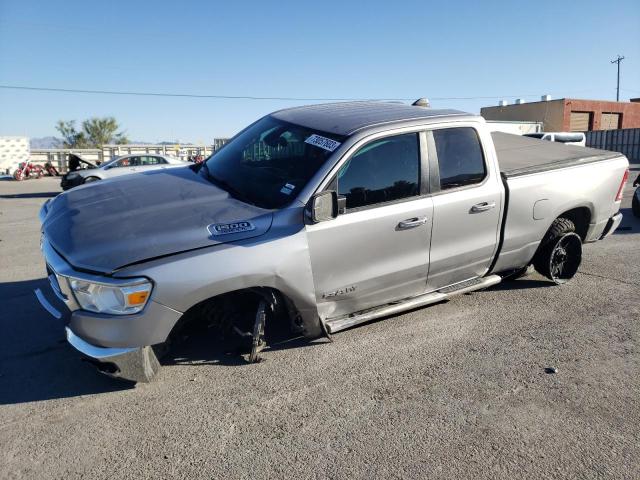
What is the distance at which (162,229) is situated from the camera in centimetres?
315

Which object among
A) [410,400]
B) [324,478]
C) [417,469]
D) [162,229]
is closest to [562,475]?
[417,469]

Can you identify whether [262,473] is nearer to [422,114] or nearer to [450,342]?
[450,342]

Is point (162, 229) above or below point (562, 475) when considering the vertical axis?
above

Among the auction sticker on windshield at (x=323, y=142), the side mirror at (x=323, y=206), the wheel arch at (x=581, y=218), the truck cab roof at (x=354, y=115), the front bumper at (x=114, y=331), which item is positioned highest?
the truck cab roof at (x=354, y=115)

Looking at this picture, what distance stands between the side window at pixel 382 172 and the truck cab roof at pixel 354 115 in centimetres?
19

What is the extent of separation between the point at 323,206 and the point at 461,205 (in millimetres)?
1493

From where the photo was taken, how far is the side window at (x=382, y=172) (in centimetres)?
370

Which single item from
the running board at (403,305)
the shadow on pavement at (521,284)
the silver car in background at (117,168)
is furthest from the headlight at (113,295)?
the silver car in background at (117,168)

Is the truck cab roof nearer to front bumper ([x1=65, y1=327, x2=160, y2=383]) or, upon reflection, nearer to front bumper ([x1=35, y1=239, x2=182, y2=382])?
front bumper ([x1=35, y1=239, x2=182, y2=382])

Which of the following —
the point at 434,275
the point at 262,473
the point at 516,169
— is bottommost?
the point at 262,473

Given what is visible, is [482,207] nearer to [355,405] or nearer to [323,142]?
[323,142]

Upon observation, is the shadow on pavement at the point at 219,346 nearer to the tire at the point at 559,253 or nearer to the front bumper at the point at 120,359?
the front bumper at the point at 120,359

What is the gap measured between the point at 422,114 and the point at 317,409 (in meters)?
2.65

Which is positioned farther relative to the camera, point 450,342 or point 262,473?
point 450,342
